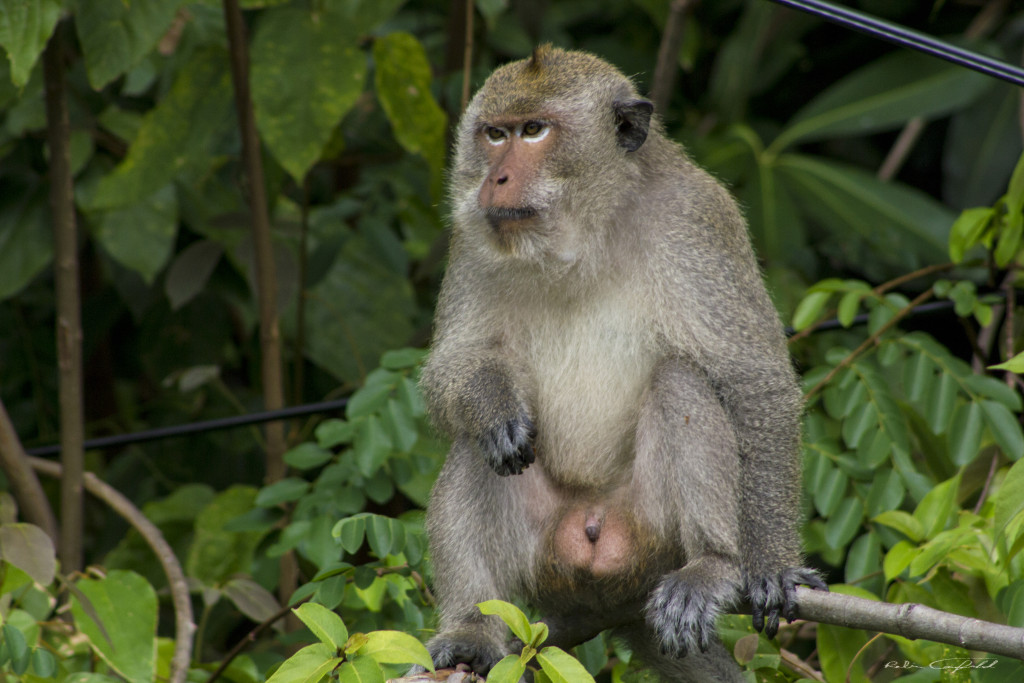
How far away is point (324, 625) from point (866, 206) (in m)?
6.02

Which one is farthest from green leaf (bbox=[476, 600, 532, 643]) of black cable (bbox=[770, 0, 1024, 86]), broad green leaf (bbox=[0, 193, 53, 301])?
broad green leaf (bbox=[0, 193, 53, 301])

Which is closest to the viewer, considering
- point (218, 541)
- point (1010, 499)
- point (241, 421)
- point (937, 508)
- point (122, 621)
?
point (1010, 499)

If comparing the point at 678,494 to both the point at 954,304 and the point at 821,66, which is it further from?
the point at 821,66

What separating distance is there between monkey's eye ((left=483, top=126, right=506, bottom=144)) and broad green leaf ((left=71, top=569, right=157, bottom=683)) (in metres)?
1.88

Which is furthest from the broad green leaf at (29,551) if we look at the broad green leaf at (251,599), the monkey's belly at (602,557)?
the monkey's belly at (602,557)

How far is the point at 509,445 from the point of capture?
352cm

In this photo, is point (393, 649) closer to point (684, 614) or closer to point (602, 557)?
point (684, 614)

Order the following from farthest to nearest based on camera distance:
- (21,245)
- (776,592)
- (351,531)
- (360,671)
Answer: (21,245)
(776,592)
(351,531)
(360,671)

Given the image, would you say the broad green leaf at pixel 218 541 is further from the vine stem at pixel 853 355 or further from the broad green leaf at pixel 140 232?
the vine stem at pixel 853 355

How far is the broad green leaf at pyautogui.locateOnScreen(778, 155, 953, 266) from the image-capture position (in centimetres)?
731

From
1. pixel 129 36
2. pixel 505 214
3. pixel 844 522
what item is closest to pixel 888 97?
pixel 844 522

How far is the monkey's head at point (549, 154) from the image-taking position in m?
3.59

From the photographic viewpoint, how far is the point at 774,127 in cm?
853

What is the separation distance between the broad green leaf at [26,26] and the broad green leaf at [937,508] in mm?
3127
